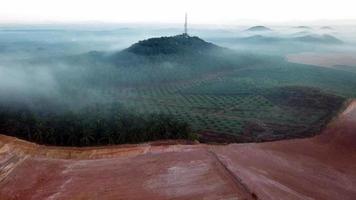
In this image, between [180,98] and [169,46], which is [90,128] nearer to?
[180,98]

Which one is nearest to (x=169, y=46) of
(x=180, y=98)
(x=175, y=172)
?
(x=180, y=98)

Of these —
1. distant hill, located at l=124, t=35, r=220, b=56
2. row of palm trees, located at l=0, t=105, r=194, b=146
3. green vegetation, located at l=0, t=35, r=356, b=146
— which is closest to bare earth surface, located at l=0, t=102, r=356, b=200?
row of palm trees, located at l=0, t=105, r=194, b=146

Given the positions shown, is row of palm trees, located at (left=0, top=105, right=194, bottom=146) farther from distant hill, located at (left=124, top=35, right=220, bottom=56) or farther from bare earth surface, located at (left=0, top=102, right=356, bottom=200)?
distant hill, located at (left=124, top=35, right=220, bottom=56)

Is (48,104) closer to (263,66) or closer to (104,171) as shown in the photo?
(104,171)

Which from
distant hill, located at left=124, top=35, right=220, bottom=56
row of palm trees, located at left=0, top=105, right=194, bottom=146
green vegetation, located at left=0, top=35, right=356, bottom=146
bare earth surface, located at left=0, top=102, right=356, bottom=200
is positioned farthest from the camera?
distant hill, located at left=124, top=35, right=220, bottom=56

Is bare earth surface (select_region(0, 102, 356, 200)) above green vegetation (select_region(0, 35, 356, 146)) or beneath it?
above

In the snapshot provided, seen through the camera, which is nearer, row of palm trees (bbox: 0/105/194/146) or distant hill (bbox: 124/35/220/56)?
row of palm trees (bbox: 0/105/194/146)

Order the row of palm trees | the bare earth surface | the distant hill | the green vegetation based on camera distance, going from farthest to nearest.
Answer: the distant hill → the green vegetation → the row of palm trees → the bare earth surface

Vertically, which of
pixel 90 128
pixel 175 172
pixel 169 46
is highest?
pixel 169 46

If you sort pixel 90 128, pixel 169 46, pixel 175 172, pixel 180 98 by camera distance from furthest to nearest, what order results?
pixel 169 46, pixel 180 98, pixel 90 128, pixel 175 172
